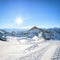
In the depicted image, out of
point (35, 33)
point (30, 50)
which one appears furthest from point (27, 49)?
point (35, 33)

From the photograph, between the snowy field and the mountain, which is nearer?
the snowy field

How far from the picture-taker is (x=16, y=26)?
1.90 metres

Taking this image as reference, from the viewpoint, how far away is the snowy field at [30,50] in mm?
1704

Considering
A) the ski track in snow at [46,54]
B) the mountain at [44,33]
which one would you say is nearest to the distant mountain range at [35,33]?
the mountain at [44,33]

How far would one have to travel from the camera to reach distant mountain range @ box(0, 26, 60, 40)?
6.08ft

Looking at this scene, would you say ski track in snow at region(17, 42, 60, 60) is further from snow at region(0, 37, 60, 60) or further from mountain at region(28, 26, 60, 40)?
mountain at region(28, 26, 60, 40)

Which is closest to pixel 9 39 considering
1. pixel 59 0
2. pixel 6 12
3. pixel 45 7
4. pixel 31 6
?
pixel 6 12

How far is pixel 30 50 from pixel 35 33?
0.27 meters

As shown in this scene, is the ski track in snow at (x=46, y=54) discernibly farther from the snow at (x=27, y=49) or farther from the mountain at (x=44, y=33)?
the mountain at (x=44, y=33)

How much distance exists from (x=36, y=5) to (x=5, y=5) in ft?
1.57

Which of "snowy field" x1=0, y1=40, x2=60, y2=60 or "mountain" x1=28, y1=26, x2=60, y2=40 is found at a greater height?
"mountain" x1=28, y1=26, x2=60, y2=40

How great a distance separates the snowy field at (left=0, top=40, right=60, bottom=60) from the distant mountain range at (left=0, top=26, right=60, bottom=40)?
9 cm

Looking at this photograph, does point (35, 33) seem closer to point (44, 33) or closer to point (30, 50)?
point (44, 33)

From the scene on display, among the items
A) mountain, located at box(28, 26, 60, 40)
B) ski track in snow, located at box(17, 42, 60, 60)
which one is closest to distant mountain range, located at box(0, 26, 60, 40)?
mountain, located at box(28, 26, 60, 40)
